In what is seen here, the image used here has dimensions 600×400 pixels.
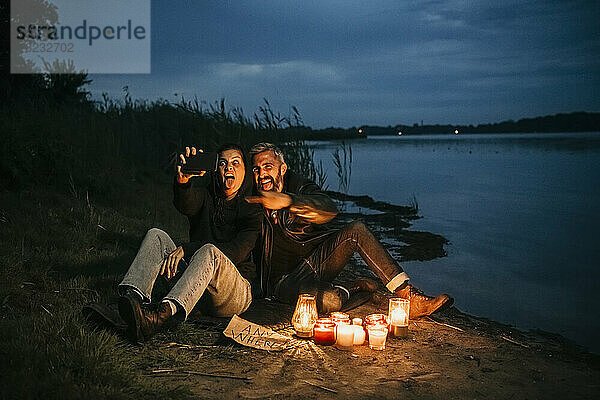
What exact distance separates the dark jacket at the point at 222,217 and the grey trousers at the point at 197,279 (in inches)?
8.0

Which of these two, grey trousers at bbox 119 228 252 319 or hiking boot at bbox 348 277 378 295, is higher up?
grey trousers at bbox 119 228 252 319

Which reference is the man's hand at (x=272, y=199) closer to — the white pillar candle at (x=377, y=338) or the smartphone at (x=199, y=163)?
the smartphone at (x=199, y=163)

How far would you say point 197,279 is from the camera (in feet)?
12.1

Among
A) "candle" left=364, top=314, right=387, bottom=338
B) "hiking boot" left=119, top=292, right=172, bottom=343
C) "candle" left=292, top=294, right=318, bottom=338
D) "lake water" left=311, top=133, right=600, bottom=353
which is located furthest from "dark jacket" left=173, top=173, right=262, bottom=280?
"lake water" left=311, top=133, right=600, bottom=353

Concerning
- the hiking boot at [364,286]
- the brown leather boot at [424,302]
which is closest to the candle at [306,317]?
the brown leather boot at [424,302]

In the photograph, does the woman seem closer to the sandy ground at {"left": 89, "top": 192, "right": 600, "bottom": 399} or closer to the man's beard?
the man's beard

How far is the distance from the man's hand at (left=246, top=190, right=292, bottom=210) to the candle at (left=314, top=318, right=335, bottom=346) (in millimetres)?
821

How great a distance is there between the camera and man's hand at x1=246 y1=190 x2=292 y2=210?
4.05 meters

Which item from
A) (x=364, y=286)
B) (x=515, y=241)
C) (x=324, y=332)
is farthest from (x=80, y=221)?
(x=515, y=241)

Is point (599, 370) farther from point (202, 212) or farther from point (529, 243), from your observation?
point (529, 243)

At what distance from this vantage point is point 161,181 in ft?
39.8

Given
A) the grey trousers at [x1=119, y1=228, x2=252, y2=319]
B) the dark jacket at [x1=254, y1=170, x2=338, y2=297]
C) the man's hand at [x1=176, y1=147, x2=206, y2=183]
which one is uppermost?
the man's hand at [x1=176, y1=147, x2=206, y2=183]

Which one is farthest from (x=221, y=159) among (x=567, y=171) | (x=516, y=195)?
(x=567, y=171)

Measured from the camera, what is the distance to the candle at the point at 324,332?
394 centimetres
